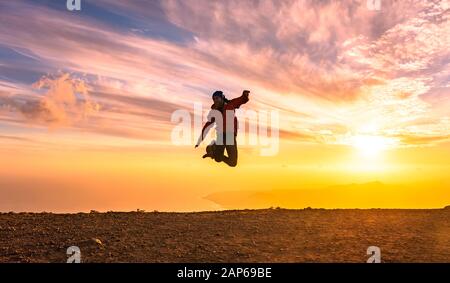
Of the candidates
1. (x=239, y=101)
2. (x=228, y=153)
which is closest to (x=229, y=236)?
(x=228, y=153)

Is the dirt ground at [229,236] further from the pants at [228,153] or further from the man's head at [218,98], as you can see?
the man's head at [218,98]

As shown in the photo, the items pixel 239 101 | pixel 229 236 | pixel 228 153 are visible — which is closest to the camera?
pixel 239 101

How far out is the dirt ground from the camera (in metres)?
12.2

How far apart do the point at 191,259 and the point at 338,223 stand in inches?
239

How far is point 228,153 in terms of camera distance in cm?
1226

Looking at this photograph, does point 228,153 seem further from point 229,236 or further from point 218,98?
point 229,236

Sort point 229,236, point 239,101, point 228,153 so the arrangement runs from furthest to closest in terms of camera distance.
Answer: point 229,236, point 228,153, point 239,101

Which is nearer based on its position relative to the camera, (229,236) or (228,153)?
(228,153)

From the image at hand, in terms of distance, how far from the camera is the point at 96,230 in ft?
47.2

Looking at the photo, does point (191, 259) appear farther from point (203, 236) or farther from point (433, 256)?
point (433, 256)

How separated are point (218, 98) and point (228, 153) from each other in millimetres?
1581
